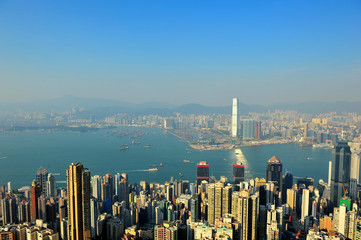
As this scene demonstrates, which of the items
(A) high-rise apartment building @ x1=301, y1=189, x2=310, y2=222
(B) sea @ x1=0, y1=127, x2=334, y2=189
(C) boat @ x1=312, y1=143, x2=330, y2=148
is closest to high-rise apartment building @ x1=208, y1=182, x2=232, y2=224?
(A) high-rise apartment building @ x1=301, y1=189, x2=310, y2=222

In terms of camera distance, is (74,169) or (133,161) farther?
(133,161)

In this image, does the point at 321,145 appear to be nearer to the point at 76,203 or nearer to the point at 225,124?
the point at 225,124

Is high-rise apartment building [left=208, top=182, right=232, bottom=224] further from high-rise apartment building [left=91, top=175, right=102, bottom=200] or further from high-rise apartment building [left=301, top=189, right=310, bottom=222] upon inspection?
high-rise apartment building [left=91, top=175, right=102, bottom=200]

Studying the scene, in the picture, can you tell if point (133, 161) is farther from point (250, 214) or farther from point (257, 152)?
point (250, 214)

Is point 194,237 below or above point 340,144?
below

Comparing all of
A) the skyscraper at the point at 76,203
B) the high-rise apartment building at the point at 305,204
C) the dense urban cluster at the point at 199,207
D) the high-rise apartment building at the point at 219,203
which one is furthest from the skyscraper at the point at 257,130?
the skyscraper at the point at 76,203

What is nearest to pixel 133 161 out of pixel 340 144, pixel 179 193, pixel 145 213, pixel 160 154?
pixel 160 154

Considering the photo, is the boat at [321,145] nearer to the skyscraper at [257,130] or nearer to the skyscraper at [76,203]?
the skyscraper at [257,130]
